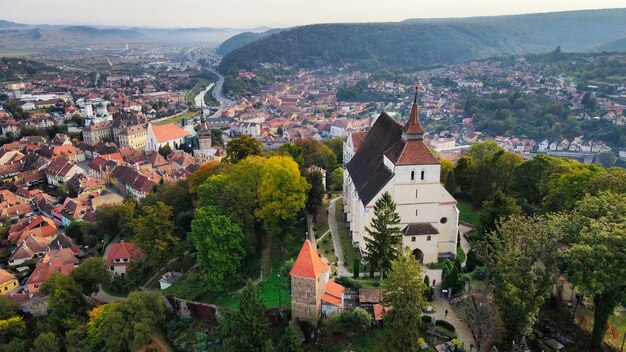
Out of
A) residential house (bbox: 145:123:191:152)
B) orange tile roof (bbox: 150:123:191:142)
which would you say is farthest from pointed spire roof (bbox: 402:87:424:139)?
orange tile roof (bbox: 150:123:191:142)

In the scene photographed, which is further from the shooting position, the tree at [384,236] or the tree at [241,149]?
the tree at [241,149]

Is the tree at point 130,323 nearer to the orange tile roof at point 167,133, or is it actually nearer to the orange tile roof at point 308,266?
the orange tile roof at point 308,266

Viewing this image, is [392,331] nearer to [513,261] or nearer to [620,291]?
[513,261]

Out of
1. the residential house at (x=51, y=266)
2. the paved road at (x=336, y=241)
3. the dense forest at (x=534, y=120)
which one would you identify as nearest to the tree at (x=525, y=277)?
the paved road at (x=336, y=241)

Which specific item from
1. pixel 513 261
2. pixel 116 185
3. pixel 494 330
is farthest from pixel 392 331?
pixel 116 185

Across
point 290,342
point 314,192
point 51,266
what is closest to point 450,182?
point 314,192

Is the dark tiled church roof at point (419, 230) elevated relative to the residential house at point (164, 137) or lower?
elevated
